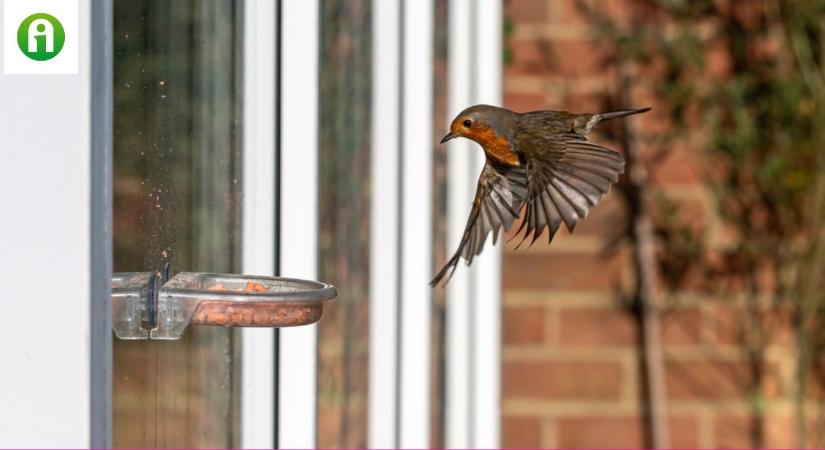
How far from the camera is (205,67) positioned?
1.40m

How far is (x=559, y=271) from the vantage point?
362 centimetres

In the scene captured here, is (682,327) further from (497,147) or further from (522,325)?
(497,147)

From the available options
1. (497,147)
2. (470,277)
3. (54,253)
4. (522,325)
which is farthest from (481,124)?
(522,325)

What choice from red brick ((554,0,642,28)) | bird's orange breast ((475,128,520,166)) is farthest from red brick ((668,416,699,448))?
bird's orange breast ((475,128,520,166))

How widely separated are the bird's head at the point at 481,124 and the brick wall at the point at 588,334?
2064mm

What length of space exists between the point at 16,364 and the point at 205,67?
75 centimetres

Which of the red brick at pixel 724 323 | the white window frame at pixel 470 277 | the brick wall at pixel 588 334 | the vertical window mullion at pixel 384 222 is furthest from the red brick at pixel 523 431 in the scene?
the vertical window mullion at pixel 384 222

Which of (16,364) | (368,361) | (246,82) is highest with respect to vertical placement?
(246,82)


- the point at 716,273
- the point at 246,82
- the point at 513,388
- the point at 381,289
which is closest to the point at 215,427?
the point at 246,82

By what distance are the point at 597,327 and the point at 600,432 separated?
0.94ft

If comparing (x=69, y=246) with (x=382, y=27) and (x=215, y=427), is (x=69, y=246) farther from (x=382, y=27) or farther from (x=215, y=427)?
(x=382, y=27)

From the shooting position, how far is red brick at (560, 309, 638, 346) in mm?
3633

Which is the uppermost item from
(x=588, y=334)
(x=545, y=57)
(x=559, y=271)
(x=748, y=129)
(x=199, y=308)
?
(x=545, y=57)

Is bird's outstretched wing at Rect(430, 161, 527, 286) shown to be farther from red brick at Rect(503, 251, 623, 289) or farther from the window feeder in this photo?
red brick at Rect(503, 251, 623, 289)
